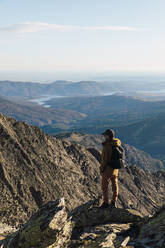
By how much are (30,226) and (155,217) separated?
7.17m

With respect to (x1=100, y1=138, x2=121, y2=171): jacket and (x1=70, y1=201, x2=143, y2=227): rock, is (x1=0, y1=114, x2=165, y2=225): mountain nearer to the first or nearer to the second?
(x1=70, y1=201, x2=143, y2=227): rock

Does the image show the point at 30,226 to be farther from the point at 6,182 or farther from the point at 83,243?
the point at 6,182

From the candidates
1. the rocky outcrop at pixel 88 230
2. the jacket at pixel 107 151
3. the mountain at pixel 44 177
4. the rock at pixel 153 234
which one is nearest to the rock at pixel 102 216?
the rocky outcrop at pixel 88 230

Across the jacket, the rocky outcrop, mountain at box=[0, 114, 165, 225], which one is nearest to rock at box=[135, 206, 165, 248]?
the rocky outcrop

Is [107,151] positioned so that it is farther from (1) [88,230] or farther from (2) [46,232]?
(2) [46,232]

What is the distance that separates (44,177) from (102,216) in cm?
6397

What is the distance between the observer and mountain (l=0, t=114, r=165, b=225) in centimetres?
6700

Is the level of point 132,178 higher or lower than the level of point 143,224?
lower

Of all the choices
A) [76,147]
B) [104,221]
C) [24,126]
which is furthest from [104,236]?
[76,147]

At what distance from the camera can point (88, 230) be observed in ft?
53.6

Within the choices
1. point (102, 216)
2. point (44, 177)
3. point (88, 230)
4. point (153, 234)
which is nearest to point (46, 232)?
point (88, 230)

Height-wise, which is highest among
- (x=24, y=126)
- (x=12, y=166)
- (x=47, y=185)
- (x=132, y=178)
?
(x=24, y=126)

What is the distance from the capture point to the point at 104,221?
1731 cm

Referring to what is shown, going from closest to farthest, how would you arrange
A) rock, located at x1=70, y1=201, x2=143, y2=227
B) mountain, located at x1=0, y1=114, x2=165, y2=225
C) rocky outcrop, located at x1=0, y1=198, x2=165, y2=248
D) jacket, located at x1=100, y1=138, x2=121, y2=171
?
rocky outcrop, located at x1=0, y1=198, x2=165, y2=248 < jacket, located at x1=100, y1=138, x2=121, y2=171 < rock, located at x1=70, y1=201, x2=143, y2=227 < mountain, located at x1=0, y1=114, x2=165, y2=225
